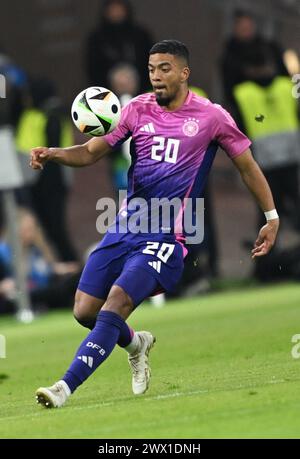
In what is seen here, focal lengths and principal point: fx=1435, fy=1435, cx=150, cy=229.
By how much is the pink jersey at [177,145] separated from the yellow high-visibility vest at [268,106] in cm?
915

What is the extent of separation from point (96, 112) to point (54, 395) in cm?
204

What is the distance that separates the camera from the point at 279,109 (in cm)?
1973

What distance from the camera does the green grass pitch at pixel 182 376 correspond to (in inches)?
330

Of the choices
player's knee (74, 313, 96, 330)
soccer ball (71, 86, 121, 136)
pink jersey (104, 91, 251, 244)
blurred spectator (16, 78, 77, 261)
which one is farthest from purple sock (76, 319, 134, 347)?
blurred spectator (16, 78, 77, 261)

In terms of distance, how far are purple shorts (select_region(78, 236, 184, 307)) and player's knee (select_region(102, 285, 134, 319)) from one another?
0.03 meters

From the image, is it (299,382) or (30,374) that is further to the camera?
(30,374)

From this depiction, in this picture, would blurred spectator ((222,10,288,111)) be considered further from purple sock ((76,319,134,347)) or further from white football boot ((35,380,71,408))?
white football boot ((35,380,71,408))

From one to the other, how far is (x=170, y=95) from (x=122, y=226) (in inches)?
39.4

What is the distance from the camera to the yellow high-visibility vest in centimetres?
1948

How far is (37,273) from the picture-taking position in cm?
1927

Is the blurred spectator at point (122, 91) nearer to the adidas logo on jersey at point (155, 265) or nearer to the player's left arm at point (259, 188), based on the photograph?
the player's left arm at point (259, 188)

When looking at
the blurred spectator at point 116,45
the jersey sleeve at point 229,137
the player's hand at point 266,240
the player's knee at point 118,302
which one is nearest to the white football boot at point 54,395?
the player's knee at point 118,302

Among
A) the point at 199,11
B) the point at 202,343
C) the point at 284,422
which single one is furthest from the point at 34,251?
the point at 284,422
